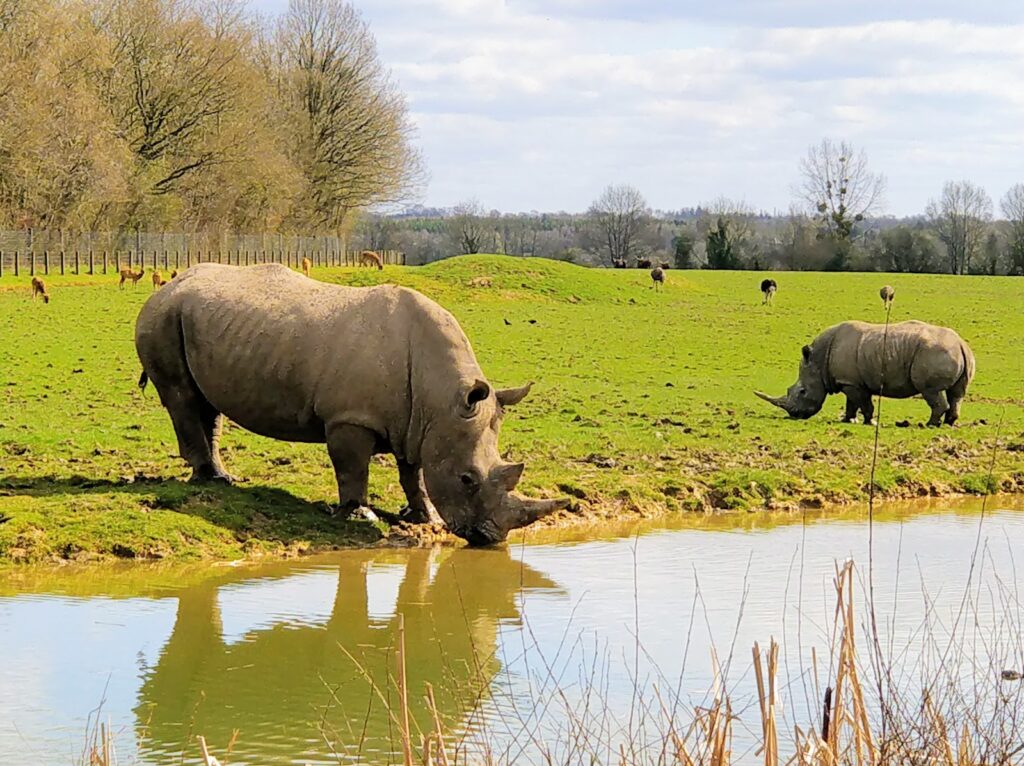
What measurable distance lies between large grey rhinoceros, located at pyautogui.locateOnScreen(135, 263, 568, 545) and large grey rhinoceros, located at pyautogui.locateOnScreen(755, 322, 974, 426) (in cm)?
984

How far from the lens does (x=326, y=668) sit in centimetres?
890

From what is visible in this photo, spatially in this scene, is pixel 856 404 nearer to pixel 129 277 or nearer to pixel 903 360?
pixel 903 360

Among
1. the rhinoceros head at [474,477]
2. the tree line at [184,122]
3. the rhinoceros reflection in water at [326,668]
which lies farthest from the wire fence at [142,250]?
the rhinoceros reflection in water at [326,668]

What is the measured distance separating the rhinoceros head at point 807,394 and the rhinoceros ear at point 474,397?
1061 cm

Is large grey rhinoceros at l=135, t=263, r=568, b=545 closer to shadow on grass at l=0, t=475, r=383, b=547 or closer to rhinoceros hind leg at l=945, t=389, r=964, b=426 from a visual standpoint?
shadow on grass at l=0, t=475, r=383, b=547

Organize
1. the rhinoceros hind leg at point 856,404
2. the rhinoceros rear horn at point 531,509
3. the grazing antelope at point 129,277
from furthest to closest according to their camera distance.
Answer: the grazing antelope at point 129,277 → the rhinoceros hind leg at point 856,404 → the rhinoceros rear horn at point 531,509

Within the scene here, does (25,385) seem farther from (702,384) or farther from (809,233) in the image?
(809,233)

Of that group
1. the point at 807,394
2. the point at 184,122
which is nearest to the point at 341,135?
the point at 184,122

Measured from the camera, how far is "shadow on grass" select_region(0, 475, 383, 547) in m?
12.6

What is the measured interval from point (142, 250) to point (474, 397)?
50.7 meters

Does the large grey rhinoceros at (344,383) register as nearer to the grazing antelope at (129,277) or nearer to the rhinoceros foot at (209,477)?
the rhinoceros foot at (209,477)

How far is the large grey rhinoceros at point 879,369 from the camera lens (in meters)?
21.1

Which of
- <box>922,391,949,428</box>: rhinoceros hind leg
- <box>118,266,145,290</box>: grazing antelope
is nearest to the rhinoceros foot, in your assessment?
<box>922,391,949,428</box>: rhinoceros hind leg

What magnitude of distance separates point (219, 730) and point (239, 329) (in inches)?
240
